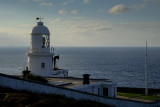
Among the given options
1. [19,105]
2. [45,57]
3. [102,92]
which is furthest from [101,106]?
[45,57]

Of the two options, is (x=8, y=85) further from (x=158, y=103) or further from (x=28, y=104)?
(x=158, y=103)

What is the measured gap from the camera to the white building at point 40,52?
32.8 meters

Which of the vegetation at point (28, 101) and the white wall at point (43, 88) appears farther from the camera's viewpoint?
the white wall at point (43, 88)

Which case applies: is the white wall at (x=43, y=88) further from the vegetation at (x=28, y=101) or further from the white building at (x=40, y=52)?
the white building at (x=40, y=52)

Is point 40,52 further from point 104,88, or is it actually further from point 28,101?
point 28,101

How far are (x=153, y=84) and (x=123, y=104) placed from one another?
46.0 meters

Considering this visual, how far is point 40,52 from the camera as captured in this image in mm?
32750

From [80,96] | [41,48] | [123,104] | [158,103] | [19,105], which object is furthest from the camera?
[41,48]

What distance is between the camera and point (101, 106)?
1797 cm

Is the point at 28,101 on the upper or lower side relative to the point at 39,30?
lower

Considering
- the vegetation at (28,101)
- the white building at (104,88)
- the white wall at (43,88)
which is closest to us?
the vegetation at (28,101)

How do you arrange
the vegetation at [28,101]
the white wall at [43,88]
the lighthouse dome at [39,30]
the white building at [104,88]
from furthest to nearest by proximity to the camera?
1. the lighthouse dome at [39,30]
2. the white building at [104,88]
3. the white wall at [43,88]
4. the vegetation at [28,101]

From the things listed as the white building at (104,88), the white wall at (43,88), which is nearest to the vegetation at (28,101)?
the white wall at (43,88)

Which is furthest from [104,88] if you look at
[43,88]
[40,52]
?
[43,88]
